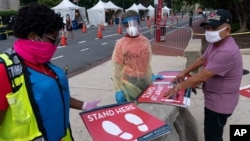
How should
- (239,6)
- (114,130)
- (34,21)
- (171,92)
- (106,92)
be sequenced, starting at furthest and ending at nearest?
(239,6) < (106,92) < (171,92) < (114,130) < (34,21)

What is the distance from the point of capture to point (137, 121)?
213 cm

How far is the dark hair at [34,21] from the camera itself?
1.76 m

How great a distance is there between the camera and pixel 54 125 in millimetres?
1838

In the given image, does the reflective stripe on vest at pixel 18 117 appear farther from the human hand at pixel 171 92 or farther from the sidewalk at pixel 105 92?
the sidewalk at pixel 105 92

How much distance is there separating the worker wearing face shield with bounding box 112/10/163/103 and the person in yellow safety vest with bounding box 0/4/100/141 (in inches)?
64.6

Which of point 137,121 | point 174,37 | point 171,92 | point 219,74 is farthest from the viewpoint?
point 174,37

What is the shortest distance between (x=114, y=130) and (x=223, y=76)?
1.27 m

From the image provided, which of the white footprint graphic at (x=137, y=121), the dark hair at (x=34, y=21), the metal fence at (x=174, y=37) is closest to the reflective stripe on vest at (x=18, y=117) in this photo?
the dark hair at (x=34, y=21)

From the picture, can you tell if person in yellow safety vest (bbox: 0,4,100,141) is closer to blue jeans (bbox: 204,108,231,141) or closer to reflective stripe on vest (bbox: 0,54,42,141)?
reflective stripe on vest (bbox: 0,54,42,141)

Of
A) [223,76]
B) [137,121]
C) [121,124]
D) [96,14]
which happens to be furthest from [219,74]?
[96,14]

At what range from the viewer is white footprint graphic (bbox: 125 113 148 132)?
80.2 inches

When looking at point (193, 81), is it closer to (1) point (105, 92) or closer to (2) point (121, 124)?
(2) point (121, 124)

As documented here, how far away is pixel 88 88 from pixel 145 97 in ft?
13.5

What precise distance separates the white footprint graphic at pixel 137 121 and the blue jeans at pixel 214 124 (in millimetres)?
1047
